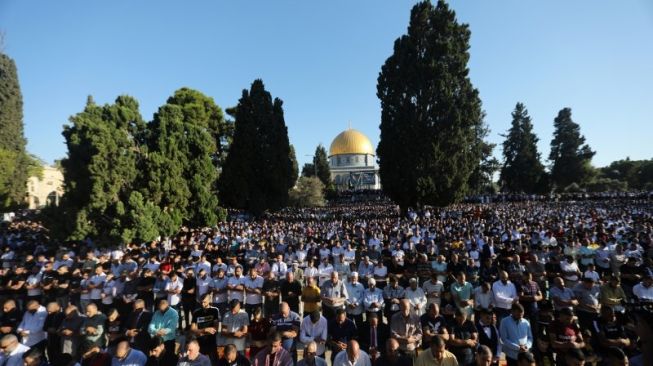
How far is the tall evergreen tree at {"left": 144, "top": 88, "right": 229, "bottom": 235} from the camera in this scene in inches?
504

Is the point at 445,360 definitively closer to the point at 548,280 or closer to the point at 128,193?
the point at 548,280

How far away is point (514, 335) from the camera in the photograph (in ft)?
15.8

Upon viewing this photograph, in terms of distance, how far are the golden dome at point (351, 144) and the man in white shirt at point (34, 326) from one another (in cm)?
6402

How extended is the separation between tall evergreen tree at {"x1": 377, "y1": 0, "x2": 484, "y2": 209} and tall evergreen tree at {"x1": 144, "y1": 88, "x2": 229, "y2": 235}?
553 inches

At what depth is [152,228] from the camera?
11922mm

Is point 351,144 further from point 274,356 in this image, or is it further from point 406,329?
point 274,356

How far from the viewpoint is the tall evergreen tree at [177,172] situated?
12.8m

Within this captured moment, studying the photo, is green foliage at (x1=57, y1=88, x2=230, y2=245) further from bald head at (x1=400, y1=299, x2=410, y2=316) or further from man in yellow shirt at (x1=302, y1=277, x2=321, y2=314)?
bald head at (x1=400, y1=299, x2=410, y2=316)

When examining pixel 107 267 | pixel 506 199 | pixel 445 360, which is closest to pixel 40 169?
pixel 107 267

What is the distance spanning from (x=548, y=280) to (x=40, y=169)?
47239 millimetres

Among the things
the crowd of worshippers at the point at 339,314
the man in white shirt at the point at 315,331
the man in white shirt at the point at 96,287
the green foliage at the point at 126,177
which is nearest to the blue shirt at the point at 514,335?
the crowd of worshippers at the point at 339,314

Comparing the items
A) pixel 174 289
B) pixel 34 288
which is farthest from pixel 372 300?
pixel 34 288

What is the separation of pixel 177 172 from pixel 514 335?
1308cm

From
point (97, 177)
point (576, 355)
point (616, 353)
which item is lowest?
point (576, 355)
